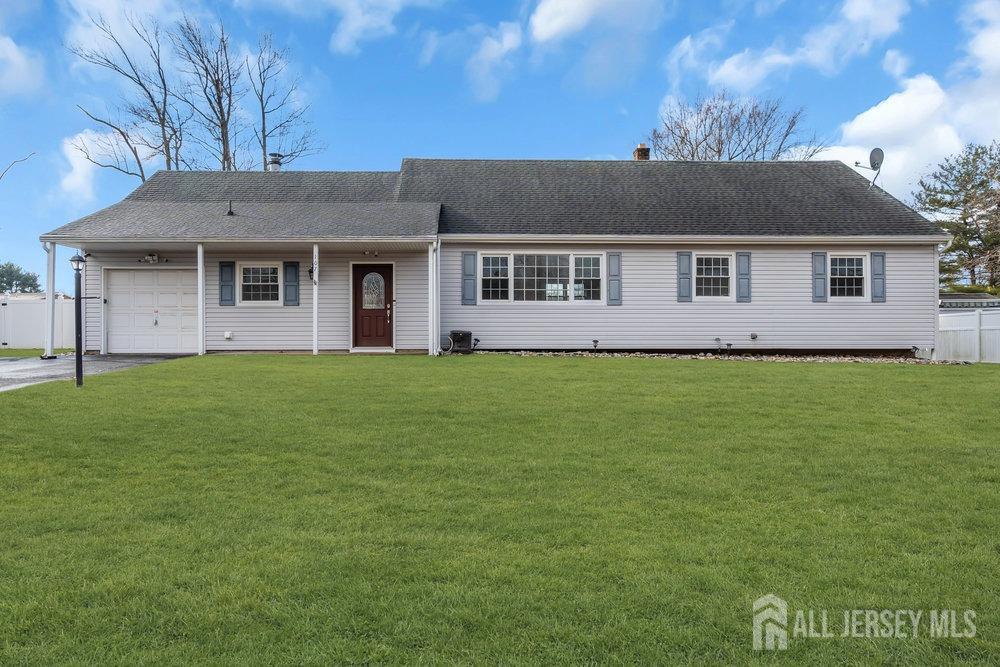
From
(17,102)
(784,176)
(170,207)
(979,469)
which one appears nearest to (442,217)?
(170,207)

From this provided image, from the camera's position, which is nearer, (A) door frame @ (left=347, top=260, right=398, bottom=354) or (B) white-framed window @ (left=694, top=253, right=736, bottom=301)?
(A) door frame @ (left=347, top=260, right=398, bottom=354)

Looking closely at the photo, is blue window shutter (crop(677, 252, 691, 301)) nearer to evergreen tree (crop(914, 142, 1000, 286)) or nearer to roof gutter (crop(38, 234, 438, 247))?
roof gutter (crop(38, 234, 438, 247))

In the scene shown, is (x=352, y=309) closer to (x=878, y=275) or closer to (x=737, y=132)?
(x=878, y=275)

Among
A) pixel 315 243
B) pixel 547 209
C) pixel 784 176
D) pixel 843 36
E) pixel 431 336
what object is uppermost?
pixel 843 36

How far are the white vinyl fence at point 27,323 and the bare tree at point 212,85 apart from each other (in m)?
9.63

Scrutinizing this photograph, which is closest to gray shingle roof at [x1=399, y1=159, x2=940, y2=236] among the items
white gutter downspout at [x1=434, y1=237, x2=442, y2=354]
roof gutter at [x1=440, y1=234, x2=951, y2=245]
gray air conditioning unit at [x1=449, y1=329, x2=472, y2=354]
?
roof gutter at [x1=440, y1=234, x2=951, y2=245]

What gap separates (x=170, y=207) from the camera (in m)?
17.0

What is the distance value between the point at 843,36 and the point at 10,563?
64.6ft

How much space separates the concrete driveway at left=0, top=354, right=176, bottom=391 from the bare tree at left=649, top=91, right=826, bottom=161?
26017 mm

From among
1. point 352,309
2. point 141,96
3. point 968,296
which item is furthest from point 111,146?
point 968,296

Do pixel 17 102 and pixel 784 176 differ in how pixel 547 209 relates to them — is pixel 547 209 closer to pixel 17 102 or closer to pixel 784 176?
pixel 784 176

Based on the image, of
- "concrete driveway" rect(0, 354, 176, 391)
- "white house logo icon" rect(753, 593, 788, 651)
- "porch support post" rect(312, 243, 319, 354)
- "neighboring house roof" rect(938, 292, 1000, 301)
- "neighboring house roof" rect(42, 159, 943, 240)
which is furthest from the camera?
"neighboring house roof" rect(938, 292, 1000, 301)

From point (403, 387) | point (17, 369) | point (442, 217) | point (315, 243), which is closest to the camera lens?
point (403, 387)

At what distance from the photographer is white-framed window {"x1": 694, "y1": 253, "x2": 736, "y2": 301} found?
657 inches
